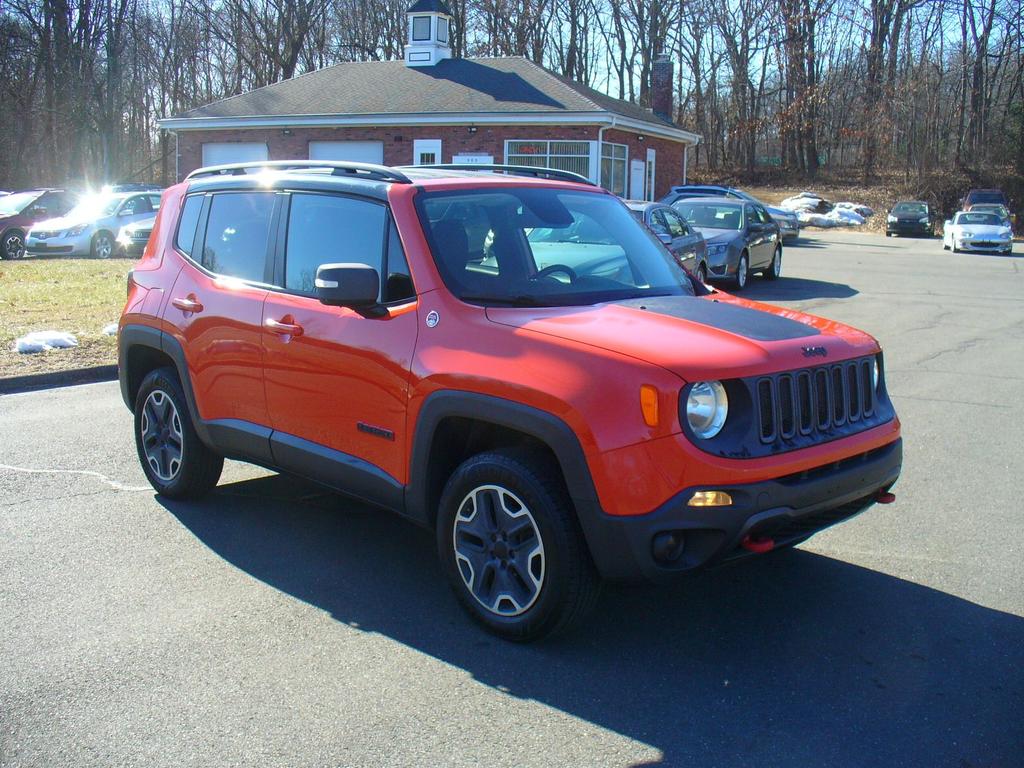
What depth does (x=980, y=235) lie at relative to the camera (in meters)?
31.5

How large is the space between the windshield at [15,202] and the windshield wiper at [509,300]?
23.0 meters

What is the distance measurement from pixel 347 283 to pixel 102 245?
22.3m

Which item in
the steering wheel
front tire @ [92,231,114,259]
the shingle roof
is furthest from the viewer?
the shingle roof

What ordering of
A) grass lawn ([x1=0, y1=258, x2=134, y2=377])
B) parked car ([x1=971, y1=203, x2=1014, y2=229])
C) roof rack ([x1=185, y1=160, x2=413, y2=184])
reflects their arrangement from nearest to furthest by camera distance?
1. roof rack ([x1=185, y1=160, x2=413, y2=184])
2. grass lawn ([x1=0, y1=258, x2=134, y2=377])
3. parked car ([x1=971, y1=203, x2=1014, y2=229])

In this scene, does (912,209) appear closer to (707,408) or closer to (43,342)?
(43,342)

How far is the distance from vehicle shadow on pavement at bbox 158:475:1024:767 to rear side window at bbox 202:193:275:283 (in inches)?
55.0

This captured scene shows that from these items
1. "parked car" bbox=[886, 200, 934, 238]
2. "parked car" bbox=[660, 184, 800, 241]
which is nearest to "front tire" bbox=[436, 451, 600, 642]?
"parked car" bbox=[660, 184, 800, 241]

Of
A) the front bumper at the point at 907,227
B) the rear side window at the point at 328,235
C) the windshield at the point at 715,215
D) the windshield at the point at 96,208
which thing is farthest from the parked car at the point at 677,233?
the front bumper at the point at 907,227

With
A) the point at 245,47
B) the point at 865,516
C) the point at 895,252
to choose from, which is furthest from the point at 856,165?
the point at 865,516

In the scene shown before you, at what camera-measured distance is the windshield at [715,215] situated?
18906mm

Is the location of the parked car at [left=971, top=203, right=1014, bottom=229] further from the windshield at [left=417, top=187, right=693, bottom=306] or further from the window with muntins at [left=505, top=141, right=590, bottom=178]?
the windshield at [left=417, top=187, right=693, bottom=306]

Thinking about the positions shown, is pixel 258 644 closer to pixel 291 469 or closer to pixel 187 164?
pixel 291 469

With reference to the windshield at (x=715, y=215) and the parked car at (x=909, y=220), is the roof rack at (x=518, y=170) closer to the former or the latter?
the windshield at (x=715, y=215)

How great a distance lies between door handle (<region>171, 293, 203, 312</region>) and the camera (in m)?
5.59
